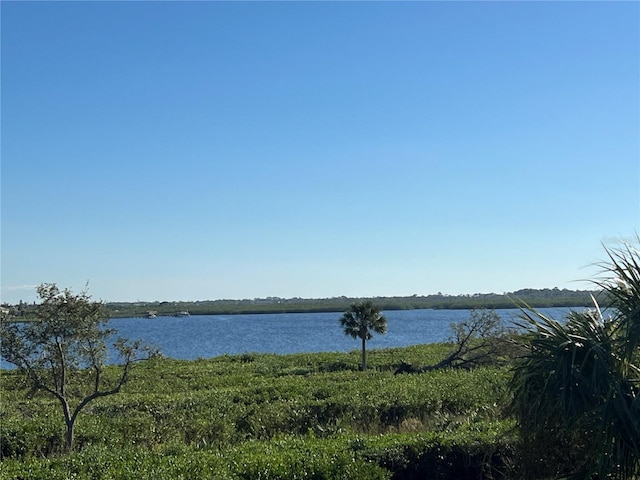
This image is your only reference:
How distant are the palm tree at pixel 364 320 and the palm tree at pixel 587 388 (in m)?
34.5

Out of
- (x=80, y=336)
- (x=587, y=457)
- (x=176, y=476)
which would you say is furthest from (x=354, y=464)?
(x=80, y=336)

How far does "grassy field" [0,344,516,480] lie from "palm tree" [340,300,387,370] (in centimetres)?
1702

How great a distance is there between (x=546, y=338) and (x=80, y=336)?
384 inches

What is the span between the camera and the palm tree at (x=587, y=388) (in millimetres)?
7676

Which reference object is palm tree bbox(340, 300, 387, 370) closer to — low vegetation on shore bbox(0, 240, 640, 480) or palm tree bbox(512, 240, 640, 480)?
low vegetation on shore bbox(0, 240, 640, 480)

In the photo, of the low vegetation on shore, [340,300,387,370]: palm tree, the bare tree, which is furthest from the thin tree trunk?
[340,300,387,370]: palm tree

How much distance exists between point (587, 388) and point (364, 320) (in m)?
36.1

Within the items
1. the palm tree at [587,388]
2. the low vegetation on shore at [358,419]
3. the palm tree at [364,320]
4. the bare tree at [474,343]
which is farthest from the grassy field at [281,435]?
the palm tree at [364,320]

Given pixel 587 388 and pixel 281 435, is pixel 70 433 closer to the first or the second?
pixel 281 435

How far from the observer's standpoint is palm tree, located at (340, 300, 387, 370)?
4378 centimetres

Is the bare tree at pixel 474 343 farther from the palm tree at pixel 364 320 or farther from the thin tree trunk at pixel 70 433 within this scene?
the thin tree trunk at pixel 70 433

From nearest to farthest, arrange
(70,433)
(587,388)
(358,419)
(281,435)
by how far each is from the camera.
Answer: (587,388) < (281,435) < (70,433) < (358,419)

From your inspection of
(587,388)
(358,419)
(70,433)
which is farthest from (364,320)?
(587,388)

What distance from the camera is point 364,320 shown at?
144 feet
